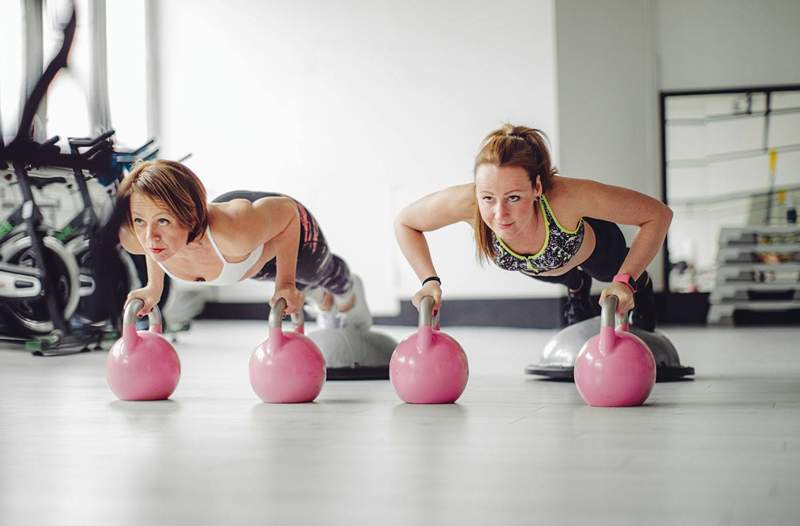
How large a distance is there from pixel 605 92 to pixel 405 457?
4993mm

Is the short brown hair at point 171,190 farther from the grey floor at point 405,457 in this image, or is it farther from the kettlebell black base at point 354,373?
the kettlebell black base at point 354,373

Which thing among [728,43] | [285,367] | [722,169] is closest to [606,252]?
[285,367]

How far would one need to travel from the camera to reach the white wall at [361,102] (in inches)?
232

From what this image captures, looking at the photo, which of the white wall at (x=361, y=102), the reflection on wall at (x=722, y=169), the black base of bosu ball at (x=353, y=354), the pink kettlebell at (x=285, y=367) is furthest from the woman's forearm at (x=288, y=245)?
the reflection on wall at (x=722, y=169)

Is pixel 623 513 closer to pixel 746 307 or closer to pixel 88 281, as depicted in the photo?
pixel 88 281

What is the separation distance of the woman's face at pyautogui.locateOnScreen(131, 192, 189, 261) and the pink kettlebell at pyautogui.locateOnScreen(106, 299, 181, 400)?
18cm

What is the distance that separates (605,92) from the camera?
6.18 m

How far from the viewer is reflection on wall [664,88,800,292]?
6.75m

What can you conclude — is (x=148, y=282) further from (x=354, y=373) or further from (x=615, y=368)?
(x=615, y=368)

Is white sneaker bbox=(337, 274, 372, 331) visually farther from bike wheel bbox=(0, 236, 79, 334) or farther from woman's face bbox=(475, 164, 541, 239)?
bike wheel bbox=(0, 236, 79, 334)

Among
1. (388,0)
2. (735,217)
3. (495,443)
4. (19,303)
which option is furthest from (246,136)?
(495,443)

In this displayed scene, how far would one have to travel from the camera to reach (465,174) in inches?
236

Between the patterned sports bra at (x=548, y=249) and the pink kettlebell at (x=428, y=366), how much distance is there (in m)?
0.29

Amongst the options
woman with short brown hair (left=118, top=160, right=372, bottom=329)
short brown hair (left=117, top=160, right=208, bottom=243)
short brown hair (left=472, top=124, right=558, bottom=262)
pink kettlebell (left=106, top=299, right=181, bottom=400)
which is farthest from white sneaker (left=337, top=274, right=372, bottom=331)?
short brown hair (left=472, top=124, right=558, bottom=262)
